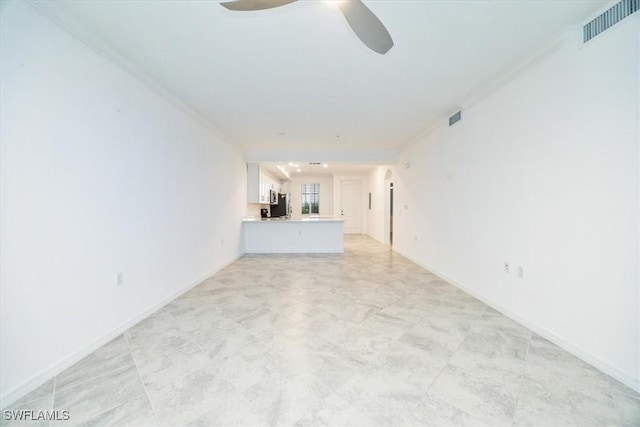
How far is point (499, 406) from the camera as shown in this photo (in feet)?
4.98

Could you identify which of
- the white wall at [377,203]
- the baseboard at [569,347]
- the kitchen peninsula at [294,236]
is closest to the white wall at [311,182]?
the white wall at [377,203]

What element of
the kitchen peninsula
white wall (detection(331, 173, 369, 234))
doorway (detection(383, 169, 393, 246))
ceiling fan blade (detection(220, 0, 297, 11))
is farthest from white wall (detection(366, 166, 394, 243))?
ceiling fan blade (detection(220, 0, 297, 11))

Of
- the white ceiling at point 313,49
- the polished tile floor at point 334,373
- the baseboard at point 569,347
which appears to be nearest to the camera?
the polished tile floor at point 334,373

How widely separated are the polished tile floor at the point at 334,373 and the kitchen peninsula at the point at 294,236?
3532 millimetres

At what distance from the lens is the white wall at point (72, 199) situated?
5.23 feet

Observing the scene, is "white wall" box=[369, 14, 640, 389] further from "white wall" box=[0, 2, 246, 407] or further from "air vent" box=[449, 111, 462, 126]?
"white wall" box=[0, 2, 246, 407]

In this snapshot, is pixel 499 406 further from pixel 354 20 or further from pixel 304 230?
pixel 304 230

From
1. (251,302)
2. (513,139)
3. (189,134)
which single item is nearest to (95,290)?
(251,302)

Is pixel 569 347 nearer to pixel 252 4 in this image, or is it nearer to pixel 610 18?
pixel 610 18

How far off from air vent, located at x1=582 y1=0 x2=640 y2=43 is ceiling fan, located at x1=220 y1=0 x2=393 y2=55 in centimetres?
160

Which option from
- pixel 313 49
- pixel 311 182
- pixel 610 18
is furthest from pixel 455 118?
pixel 311 182

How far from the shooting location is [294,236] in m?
6.73

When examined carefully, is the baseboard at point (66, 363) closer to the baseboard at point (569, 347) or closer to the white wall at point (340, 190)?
the baseboard at point (569, 347)

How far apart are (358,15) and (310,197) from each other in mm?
9742
